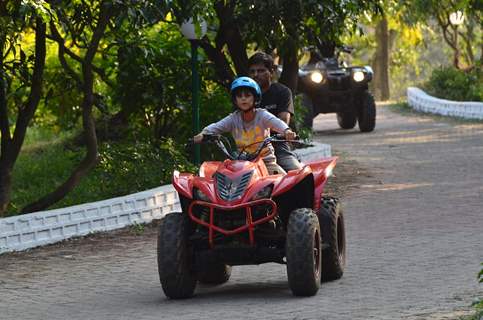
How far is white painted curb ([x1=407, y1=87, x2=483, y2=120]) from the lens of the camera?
28603mm

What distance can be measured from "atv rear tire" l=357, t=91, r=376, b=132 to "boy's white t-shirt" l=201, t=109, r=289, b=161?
15792 millimetres

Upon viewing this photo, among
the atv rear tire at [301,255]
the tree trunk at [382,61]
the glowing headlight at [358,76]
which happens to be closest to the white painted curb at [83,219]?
the atv rear tire at [301,255]

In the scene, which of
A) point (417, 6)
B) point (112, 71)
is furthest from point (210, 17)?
point (417, 6)

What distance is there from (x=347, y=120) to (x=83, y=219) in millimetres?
14226

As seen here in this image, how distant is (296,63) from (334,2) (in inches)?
110

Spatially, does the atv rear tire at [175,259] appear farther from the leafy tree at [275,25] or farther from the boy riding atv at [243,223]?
the leafy tree at [275,25]

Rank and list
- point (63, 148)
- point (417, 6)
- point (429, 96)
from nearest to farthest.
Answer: point (63, 148) < point (429, 96) < point (417, 6)

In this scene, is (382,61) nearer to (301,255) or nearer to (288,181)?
(288,181)

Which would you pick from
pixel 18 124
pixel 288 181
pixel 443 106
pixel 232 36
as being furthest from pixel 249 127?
pixel 443 106

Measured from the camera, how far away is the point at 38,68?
47.8 feet

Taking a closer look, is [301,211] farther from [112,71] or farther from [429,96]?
[429,96]

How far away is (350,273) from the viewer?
10.8 meters

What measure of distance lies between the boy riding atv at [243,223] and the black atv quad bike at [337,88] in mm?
15285

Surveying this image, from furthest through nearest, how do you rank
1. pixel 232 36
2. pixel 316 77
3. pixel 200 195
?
pixel 316 77, pixel 232 36, pixel 200 195
